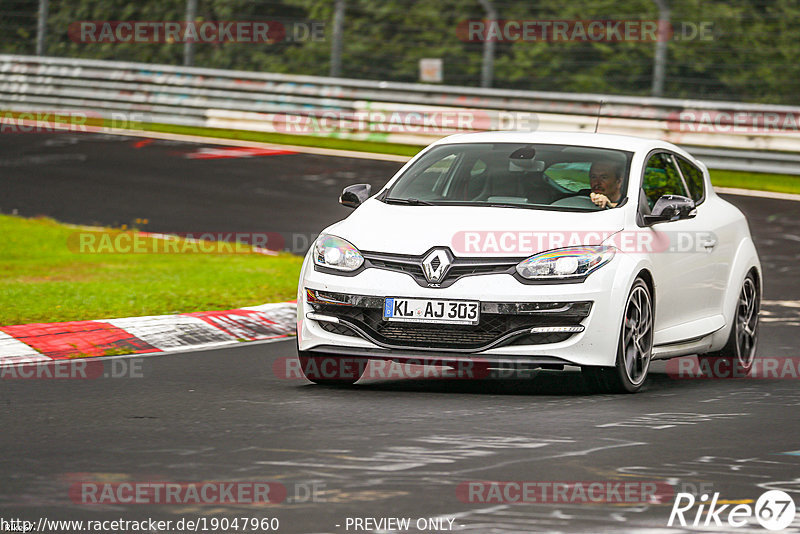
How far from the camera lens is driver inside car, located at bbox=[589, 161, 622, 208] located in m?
9.38

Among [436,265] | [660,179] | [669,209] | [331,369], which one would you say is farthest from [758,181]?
[436,265]

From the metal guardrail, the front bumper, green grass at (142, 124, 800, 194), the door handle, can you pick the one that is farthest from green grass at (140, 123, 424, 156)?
the front bumper

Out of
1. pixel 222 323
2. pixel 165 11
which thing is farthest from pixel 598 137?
pixel 165 11

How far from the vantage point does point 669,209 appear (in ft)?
30.6

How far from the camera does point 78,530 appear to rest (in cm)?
549

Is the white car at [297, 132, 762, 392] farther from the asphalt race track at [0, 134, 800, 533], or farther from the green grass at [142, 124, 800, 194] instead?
the green grass at [142, 124, 800, 194]

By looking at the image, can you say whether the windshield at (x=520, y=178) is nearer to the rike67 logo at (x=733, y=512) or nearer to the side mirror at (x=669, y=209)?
the side mirror at (x=669, y=209)

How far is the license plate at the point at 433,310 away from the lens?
8.47 metres

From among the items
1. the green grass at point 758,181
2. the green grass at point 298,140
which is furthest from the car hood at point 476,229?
the green grass at point 298,140

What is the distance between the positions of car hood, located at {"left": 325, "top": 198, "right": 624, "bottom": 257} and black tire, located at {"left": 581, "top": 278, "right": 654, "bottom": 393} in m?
0.42

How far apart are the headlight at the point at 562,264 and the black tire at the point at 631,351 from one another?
0.32 meters

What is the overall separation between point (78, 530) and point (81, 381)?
12.6 ft

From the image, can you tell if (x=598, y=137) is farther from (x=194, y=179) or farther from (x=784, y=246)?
(x=194, y=179)

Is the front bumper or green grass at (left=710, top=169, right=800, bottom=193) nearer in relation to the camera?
the front bumper
